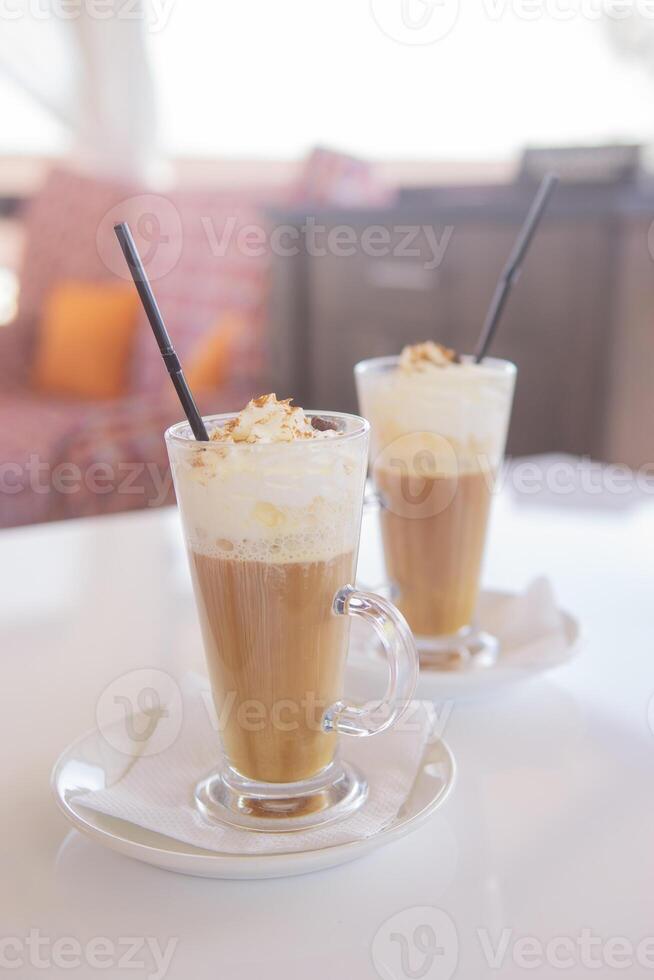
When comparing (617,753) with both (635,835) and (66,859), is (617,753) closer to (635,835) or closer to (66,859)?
(635,835)

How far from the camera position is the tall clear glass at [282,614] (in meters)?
0.67

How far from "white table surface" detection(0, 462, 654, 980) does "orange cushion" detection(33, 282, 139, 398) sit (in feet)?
7.02

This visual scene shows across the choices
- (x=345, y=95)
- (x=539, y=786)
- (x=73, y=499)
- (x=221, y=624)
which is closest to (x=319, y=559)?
(x=221, y=624)

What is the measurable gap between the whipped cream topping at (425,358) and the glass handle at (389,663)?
1.10ft

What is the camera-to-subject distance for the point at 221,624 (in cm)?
72

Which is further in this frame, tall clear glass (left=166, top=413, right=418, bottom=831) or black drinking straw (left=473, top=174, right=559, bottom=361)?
black drinking straw (left=473, top=174, right=559, bottom=361)

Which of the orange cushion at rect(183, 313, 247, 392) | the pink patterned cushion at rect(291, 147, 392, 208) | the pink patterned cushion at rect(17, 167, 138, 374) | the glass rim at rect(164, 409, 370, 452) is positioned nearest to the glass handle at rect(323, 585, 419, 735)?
the glass rim at rect(164, 409, 370, 452)

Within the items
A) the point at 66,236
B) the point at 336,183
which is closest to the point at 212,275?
the point at 336,183

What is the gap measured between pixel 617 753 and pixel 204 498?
1.16 feet

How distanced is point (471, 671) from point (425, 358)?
0.30 metres

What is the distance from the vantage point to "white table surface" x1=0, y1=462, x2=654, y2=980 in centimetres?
56

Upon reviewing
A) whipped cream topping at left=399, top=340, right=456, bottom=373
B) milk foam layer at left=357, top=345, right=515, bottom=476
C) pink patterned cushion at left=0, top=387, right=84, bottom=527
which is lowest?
pink patterned cushion at left=0, top=387, right=84, bottom=527

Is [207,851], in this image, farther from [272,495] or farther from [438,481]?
[438,481]

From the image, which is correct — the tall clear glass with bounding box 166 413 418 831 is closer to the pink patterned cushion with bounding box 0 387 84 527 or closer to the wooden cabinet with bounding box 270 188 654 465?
the pink patterned cushion with bounding box 0 387 84 527
